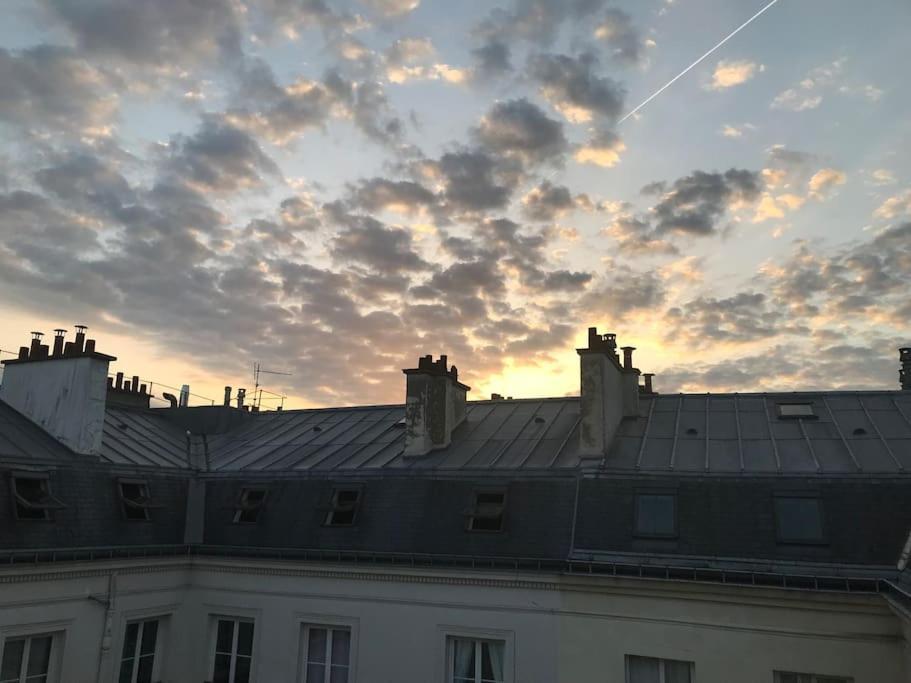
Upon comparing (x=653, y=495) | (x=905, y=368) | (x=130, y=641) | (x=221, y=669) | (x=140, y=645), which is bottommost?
(x=221, y=669)

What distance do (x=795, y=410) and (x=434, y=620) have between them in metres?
10.3

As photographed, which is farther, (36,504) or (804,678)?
(36,504)

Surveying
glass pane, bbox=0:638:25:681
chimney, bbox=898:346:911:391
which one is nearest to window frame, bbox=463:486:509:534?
glass pane, bbox=0:638:25:681

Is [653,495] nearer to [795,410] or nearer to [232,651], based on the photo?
[795,410]

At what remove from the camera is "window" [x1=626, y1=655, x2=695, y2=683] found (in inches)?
525

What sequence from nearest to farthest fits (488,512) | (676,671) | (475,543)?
(676,671) → (475,543) → (488,512)

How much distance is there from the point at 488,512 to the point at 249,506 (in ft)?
21.8

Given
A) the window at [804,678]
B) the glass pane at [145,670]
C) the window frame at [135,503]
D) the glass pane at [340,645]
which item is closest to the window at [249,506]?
the window frame at [135,503]

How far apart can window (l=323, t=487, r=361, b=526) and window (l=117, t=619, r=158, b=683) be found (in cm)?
484

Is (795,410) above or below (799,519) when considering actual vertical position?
above

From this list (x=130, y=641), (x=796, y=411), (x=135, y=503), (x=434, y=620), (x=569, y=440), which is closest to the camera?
(x=434, y=620)

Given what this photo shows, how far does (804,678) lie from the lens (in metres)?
12.6

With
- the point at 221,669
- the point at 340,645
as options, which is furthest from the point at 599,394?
the point at 221,669

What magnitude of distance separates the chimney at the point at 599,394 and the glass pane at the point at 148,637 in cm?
1110
